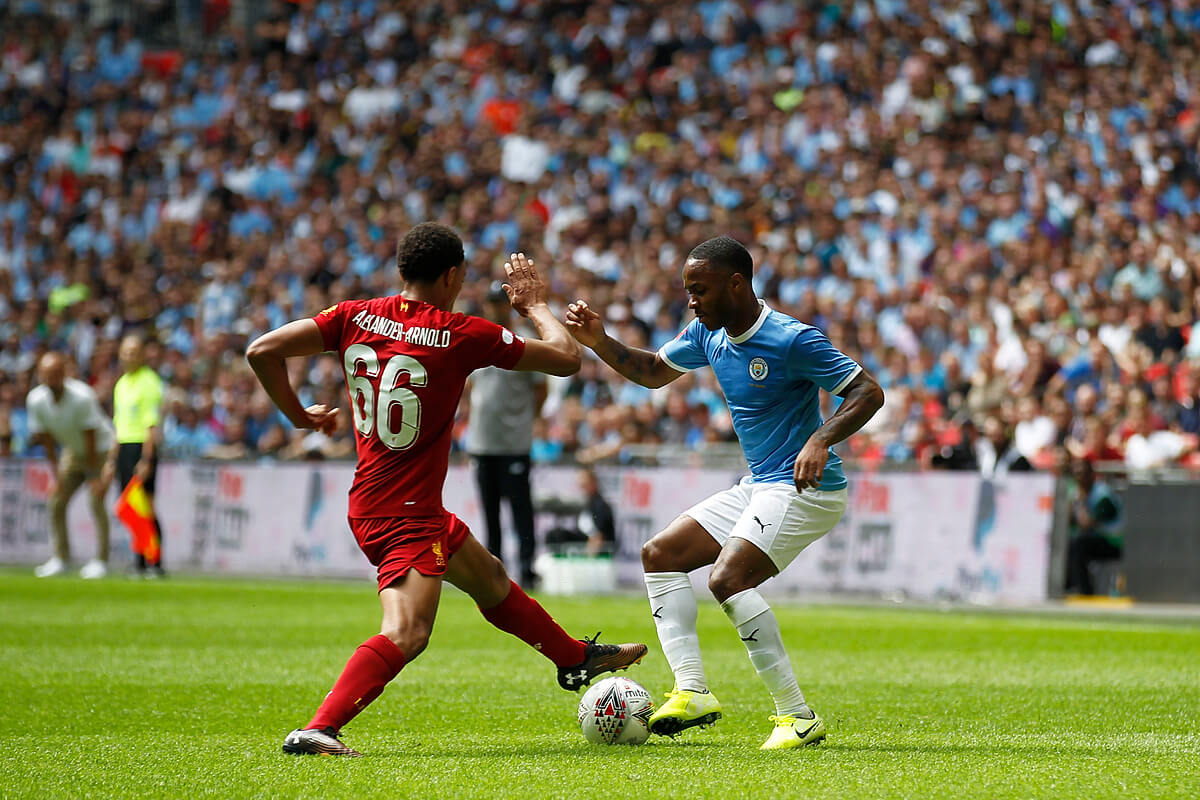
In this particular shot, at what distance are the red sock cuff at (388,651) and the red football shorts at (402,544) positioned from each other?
0.94 feet

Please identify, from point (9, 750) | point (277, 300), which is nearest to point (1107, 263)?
point (277, 300)

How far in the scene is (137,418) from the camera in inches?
721

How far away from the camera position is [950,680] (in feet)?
31.6

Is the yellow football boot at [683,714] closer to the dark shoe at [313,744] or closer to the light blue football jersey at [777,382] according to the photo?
the light blue football jersey at [777,382]

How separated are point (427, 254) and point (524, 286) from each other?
0.45 metres

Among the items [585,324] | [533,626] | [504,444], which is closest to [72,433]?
[504,444]

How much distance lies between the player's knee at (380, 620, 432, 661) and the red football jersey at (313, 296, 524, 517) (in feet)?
1.57

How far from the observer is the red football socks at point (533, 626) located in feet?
24.6

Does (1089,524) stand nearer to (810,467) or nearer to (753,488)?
(753,488)

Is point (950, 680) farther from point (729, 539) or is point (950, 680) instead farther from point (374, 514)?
point (374, 514)

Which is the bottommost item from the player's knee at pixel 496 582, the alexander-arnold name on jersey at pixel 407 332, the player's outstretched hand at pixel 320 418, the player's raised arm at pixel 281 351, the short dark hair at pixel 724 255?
the player's knee at pixel 496 582

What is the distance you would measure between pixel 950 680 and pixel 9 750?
17.1 ft

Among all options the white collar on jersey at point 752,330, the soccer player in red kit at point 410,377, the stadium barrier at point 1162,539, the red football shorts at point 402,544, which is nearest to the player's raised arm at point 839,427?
the white collar on jersey at point 752,330

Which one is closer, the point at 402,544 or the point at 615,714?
the point at 402,544
